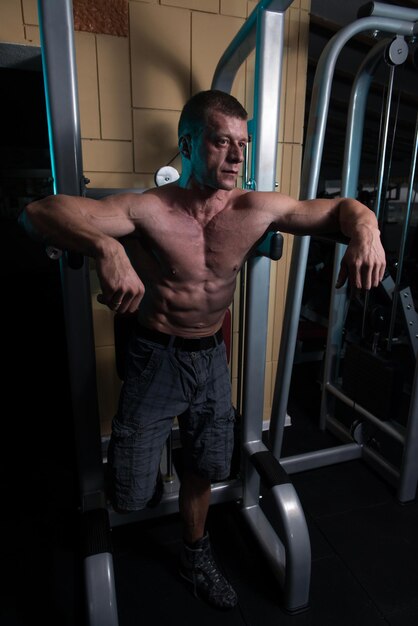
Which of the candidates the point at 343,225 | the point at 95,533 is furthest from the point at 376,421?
the point at 95,533

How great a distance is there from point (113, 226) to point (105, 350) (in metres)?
1.07

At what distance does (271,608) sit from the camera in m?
1.32

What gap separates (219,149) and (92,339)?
2.14 ft

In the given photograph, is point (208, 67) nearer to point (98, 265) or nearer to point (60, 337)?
point (98, 265)

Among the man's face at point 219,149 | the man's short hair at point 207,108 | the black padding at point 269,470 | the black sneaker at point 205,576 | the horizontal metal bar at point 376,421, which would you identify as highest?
the man's short hair at point 207,108

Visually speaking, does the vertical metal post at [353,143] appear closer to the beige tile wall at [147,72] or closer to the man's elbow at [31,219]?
the beige tile wall at [147,72]

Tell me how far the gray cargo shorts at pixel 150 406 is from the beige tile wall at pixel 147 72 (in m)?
0.79

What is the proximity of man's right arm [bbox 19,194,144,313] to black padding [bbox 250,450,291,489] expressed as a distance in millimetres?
849

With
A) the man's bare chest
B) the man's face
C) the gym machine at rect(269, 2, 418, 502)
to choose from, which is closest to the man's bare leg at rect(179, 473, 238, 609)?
the gym machine at rect(269, 2, 418, 502)

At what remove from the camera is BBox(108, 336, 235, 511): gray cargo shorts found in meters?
1.20

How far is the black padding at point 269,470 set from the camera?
1362mm

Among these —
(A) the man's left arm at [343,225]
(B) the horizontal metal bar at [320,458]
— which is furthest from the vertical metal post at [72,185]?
(B) the horizontal metal bar at [320,458]

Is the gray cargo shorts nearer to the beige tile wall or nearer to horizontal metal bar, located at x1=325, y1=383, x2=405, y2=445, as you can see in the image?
the beige tile wall

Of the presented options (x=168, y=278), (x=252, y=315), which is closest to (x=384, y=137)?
(x=252, y=315)
